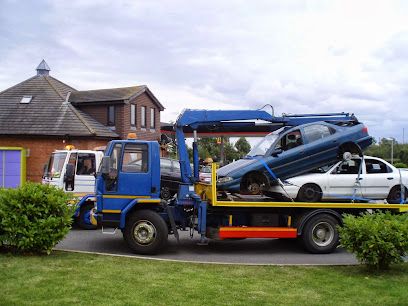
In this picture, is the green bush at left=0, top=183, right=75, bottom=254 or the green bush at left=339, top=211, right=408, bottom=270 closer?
the green bush at left=339, top=211, right=408, bottom=270

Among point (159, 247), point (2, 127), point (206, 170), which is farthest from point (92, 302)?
point (2, 127)

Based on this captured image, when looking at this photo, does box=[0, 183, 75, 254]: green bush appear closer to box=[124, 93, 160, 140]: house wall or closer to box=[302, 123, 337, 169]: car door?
box=[302, 123, 337, 169]: car door

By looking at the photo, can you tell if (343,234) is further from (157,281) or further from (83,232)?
(83,232)

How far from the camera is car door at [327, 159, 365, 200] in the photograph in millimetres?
11102

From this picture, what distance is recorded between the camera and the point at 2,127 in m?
25.1

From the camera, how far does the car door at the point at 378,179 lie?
11.3 metres

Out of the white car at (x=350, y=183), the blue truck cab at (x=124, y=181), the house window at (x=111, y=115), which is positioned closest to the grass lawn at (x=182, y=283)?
the blue truck cab at (x=124, y=181)

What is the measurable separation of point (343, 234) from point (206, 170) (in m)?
3.61

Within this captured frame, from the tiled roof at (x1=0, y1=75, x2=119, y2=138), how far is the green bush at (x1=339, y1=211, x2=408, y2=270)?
18.2 meters

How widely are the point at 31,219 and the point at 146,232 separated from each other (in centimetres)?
232

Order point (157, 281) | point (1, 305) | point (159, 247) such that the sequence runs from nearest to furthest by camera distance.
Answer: point (1, 305)
point (157, 281)
point (159, 247)

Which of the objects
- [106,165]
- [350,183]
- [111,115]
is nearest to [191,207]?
[106,165]

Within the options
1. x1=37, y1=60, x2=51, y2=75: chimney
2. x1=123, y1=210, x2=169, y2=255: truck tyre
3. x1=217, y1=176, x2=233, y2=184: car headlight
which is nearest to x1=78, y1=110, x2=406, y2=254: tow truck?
x1=123, y1=210, x2=169, y2=255: truck tyre

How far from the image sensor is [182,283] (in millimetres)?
7395
